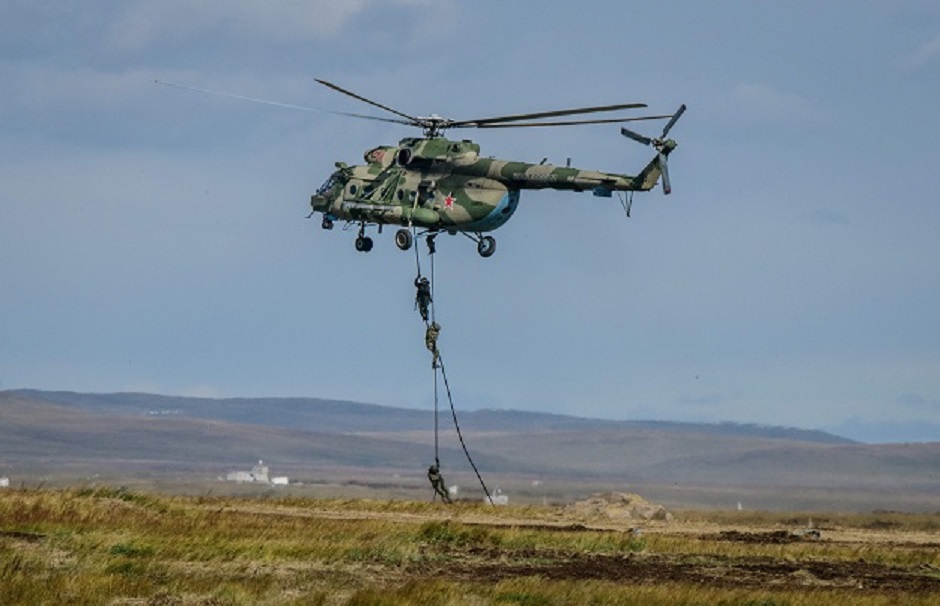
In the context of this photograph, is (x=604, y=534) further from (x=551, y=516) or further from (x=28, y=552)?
(x=28, y=552)

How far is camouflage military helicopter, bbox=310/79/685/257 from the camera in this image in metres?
49.1

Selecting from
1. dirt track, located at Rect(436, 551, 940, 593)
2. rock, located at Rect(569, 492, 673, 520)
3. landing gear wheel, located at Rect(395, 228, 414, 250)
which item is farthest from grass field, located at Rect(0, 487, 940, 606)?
landing gear wheel, located at Rect(395, 228, 414, 250)

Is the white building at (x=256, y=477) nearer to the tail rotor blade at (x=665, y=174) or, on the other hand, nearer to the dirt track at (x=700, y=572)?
the tail rotor blade at (x=665, y=174)

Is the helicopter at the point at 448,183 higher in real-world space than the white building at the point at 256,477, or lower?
higher

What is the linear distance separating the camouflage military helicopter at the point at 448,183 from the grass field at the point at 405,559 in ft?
27.2

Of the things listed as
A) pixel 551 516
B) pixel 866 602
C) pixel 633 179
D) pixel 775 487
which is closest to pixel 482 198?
pixel 633 179

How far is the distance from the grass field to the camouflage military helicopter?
27.2 ft

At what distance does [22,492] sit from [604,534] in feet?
48.9

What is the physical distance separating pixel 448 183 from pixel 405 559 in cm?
1770

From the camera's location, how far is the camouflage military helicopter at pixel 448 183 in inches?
1934

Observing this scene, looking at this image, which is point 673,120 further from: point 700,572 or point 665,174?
point 700,572

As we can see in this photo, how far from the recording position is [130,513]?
43156mm

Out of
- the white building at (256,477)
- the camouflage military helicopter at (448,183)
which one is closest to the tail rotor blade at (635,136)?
the camouflage military helicopter at (448,183)

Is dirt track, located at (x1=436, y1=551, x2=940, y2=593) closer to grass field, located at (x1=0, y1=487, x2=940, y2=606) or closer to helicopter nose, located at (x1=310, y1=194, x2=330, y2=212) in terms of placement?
grass field, located at (x1=0, y1=487, x2=940, y2=606)
